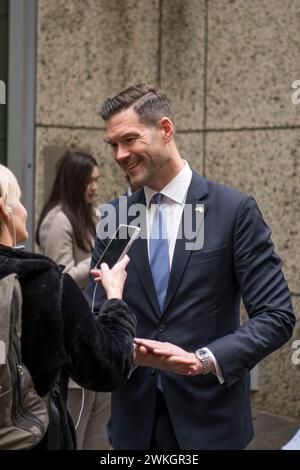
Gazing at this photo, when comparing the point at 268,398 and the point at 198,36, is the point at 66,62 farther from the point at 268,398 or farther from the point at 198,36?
the point at 268,398

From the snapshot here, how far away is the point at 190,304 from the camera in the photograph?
2.66m

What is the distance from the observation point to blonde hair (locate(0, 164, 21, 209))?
7.32ft

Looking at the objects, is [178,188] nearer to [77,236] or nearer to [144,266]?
[144,266]

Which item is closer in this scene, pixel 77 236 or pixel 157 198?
pixel 157 198

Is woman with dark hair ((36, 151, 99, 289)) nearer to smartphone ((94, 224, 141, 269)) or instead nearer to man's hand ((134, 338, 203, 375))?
smartphone ((94, 224, 141, 269))

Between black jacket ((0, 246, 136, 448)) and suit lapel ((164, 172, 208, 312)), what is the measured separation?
1.60 feet

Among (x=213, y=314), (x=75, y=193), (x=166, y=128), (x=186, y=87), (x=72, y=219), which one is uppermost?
(x=186, y=87)

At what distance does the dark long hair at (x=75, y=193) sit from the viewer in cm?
446

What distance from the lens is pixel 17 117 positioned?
5715 mm

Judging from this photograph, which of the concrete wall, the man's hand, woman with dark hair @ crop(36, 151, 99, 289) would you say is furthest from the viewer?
the concrete wall

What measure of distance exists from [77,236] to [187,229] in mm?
1756

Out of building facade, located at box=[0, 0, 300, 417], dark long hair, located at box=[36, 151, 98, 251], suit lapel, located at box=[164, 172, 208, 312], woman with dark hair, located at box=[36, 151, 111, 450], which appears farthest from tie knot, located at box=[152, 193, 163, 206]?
building facade, located at box=[0, 0, 300, 417]

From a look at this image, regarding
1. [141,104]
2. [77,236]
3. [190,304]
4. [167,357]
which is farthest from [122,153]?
[77,236]

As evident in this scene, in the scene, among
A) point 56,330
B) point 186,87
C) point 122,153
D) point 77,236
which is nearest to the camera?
point 56,330
